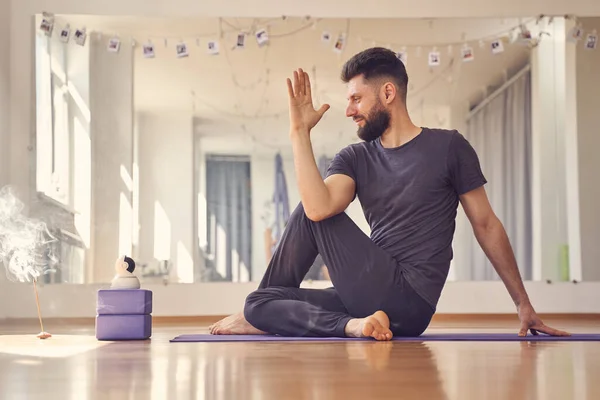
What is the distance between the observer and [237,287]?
5.71m

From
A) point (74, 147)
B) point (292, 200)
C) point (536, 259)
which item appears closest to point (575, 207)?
point (536, 259)

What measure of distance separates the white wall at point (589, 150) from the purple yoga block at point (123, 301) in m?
3.71

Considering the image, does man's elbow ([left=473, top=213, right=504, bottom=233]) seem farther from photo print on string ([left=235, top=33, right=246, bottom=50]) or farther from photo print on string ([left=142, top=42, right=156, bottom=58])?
photo print on string ([left=142, top=42, right=156, bottom=58])

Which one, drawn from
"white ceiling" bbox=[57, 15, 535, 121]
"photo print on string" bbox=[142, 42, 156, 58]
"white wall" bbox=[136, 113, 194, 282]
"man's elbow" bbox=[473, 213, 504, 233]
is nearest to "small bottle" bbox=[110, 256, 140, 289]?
"man's elbow" bbox=[473, 213, 504, 233]

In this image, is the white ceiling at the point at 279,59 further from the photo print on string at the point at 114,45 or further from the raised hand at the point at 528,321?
the raised hand at the point at 528,321

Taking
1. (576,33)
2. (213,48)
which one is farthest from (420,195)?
(576,33)

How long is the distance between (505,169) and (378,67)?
3.19m

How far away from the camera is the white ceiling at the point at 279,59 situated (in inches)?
228

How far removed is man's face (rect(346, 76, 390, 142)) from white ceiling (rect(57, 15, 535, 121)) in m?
2.90

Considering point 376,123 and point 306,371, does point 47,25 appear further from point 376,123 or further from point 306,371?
point 306,371

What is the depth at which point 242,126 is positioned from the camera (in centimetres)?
579

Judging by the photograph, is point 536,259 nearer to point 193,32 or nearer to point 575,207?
point 575,207

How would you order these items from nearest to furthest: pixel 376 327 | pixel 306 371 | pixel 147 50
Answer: pixel 306 371 < pixel 376 327 < pixel 147 50

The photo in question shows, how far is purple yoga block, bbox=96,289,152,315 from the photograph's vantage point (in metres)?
2.95
